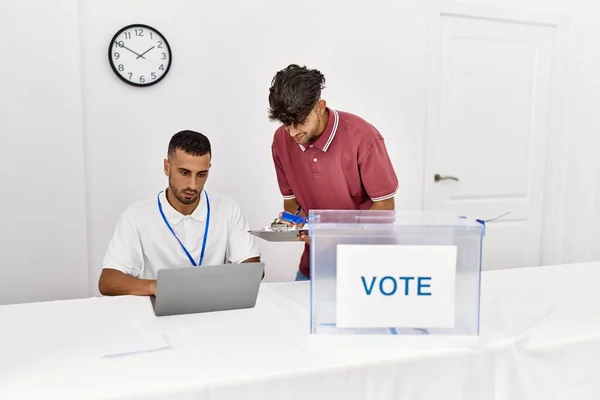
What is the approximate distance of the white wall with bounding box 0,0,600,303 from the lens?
2.47 metres

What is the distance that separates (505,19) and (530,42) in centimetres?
27

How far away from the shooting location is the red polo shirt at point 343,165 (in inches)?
74.2

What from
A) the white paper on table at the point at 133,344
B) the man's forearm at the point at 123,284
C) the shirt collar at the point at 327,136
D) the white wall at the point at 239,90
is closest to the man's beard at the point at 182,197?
the man's forearm at the point at 123,284

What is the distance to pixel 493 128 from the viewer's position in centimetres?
355

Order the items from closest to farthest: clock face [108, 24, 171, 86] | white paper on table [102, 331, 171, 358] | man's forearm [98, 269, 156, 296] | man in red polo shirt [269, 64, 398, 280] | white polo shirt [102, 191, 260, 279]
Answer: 1. white paper on table [102, 331, 171, 358]
2. man's forearm [98, 269, 156, 296]
3. man in red polo shirt [269, 64, 398, 280]
4. white polo shirt [102, 191, 260, 279]
5. clock face [108, 24, 171, 86]

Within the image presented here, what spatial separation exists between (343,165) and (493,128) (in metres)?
2.04

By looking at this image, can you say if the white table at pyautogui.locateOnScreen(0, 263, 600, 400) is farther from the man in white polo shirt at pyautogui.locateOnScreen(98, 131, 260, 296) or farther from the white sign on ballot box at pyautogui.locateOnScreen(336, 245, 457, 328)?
the man in white polo shirt at pyautogui.locateOnScreen(98, 131, 260, 296)

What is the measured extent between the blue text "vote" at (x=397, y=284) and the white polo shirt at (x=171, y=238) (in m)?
0.94

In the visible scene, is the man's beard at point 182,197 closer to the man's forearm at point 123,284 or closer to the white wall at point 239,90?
the man's forearm at point 123,284

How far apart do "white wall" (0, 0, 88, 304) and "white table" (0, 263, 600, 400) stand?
1242mm

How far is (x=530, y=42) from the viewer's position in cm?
356

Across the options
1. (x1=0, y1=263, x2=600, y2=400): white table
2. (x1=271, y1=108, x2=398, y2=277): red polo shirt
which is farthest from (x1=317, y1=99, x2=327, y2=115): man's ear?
(x1=0, y1=263, x2=600, y2=400): white table

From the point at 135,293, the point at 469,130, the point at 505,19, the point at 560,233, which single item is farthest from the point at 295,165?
the point at 560,233

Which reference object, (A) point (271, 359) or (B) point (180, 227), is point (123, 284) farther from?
(A) point (271, 359)
